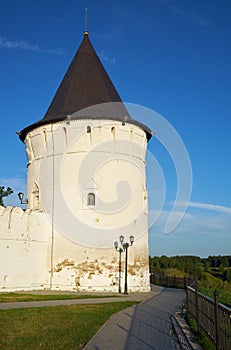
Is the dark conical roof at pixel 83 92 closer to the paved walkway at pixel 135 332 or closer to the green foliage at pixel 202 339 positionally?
the paved walkway at pixel 135 332

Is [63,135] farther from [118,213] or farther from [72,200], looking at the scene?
[118,213]

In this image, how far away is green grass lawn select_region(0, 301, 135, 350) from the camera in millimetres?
6656

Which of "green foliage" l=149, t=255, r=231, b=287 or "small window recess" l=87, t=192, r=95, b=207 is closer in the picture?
"small window recess" l=87, t=192, r=95, b=207

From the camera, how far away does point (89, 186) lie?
19562mm

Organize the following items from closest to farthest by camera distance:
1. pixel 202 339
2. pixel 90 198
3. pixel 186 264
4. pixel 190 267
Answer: pixel 202 339 < pixel 90 198 < pixel 190 267 < pixel 186 264

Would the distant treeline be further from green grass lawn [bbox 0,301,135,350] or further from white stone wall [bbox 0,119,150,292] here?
green grass lawn [bbox 0,301,135,350]

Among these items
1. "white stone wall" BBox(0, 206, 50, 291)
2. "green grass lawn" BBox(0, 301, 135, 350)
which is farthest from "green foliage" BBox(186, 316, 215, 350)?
"white stone wall" BBox(0, 206, 50, 291)

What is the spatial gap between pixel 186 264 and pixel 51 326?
34713mm

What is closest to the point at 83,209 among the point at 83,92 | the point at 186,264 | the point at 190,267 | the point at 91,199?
the point at 91,199

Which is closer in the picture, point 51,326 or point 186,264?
point 51,326

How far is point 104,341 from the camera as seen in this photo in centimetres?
703

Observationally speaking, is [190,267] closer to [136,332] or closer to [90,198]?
[90,198]

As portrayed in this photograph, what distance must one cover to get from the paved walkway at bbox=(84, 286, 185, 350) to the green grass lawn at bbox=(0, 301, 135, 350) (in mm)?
231

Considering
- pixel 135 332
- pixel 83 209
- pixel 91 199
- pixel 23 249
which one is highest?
pixel 91 199
